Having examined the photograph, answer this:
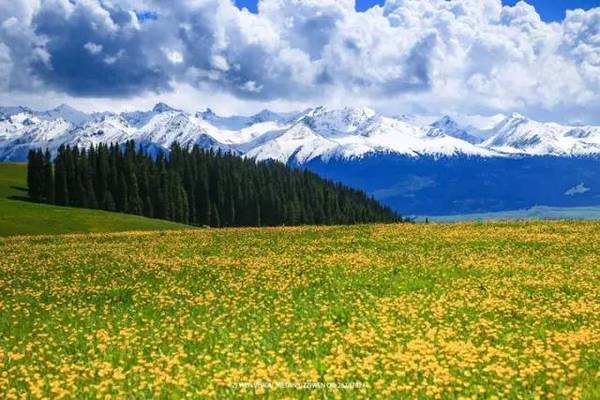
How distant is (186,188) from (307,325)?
499 feet

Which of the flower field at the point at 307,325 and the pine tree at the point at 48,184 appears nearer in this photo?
the flower field at the point at 307,325

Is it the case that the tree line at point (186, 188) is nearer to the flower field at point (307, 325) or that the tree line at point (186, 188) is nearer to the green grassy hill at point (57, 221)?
the green grassy hill at point (57, 221)

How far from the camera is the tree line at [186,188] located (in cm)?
14212

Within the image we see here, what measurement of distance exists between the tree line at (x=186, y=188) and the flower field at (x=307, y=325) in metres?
110

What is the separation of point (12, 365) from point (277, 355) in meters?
6.31

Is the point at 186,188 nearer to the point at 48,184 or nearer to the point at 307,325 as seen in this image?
the point at 48,184

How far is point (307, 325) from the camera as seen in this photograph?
1853 centimetres

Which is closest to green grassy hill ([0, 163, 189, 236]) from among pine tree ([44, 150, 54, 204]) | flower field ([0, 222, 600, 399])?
pine tree ([44, 150, 54, 204])

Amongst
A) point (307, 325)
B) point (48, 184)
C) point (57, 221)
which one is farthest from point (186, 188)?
point (307, 325)

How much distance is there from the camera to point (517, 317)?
760 inches

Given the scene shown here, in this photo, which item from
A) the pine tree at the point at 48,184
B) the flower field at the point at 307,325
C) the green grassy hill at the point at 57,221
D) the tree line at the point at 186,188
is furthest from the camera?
the tree line at the point at 186,188

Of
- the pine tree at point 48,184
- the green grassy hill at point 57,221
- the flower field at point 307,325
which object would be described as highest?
the pine tree at point 48,184

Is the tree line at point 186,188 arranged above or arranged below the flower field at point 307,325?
above

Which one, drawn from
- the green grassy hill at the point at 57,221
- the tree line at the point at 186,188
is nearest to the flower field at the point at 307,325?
the green grassy hill at the point at 57,221
